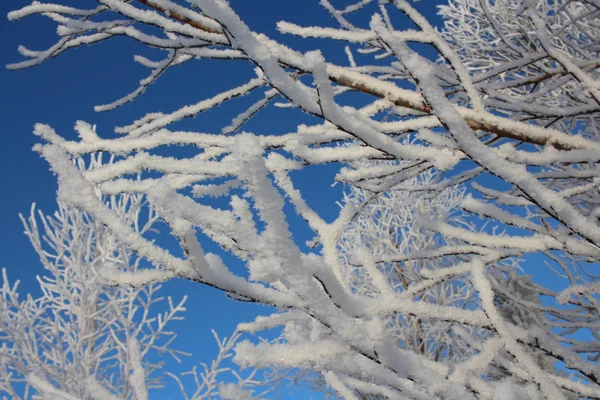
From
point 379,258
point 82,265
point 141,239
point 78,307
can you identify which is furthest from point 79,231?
point 141,239

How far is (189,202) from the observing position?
1.78ft

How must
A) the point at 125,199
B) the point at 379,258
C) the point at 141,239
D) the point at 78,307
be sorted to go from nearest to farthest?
1. the point at 141,239
2. the point at 379,258
3. the point at 78,307
4. the point at 125,199

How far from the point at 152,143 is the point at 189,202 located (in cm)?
77

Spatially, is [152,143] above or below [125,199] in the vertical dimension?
below

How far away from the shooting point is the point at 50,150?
0.57 metres

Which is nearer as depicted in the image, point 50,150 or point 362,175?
point 50,150

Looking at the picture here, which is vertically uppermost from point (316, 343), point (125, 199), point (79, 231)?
point (125, 199)

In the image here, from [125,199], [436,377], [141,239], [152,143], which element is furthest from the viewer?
[125,199]

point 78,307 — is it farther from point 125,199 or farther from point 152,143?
point 152,143

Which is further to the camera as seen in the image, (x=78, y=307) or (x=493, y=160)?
(x=78, y=307)

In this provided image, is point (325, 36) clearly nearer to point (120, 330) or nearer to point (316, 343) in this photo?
point (316, 343)

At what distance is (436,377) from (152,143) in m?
0.89

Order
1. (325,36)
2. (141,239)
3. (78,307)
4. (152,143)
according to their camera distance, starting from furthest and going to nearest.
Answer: (78,307), (325,36), (152,143), (141,239)

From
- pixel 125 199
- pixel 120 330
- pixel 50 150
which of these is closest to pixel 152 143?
pixel 50 150
